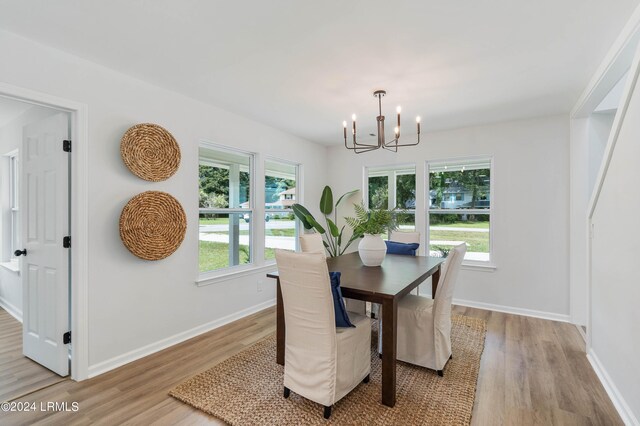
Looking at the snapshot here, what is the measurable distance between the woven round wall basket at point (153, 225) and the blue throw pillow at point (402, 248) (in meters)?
2.33

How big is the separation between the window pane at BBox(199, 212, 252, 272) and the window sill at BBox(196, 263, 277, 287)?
0.11 m

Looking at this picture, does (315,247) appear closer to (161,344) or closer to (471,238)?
(161,344)

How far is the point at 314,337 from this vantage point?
1897 mm

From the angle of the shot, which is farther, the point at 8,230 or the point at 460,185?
the point at 460,185

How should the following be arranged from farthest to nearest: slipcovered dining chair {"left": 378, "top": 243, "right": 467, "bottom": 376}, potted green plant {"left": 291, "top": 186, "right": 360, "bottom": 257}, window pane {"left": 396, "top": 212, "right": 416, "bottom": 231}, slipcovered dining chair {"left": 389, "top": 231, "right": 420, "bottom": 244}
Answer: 1. potted green plant {"left": 291, "top": 186, "right": 360, "bottom": 257}
2. window pane {"left": 396, "top": 212, "right": 416, "bottom": 231}
3. slipcovered dining chair {"left": 389, "top": 231, "right": 420, "bottom": 244}
4. slipcovered dining chair {"left": 378, "top": 243, "right": 467, "bottom": 376}

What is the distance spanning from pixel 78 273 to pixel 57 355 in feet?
2.25

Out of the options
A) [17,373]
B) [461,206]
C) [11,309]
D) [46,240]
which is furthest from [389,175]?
[11,309]

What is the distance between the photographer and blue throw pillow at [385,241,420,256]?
3598 mm

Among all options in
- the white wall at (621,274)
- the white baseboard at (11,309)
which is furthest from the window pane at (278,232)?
the white wall at (621,274)

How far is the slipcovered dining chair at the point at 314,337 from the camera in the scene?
5.92ft

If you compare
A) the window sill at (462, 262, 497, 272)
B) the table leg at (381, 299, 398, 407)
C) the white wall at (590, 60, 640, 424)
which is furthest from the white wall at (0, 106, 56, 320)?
the window sill at (462, 262, 497, 272)

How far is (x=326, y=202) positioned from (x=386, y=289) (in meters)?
3.21

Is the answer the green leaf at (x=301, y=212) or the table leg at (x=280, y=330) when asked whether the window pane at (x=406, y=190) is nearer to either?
the green leaf at (x=301, y=212)

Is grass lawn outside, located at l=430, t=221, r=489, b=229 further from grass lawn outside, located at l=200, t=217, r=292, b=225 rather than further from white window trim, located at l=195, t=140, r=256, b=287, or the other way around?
grass lawn outside, located at l=200, t=217, r=292, b=225
